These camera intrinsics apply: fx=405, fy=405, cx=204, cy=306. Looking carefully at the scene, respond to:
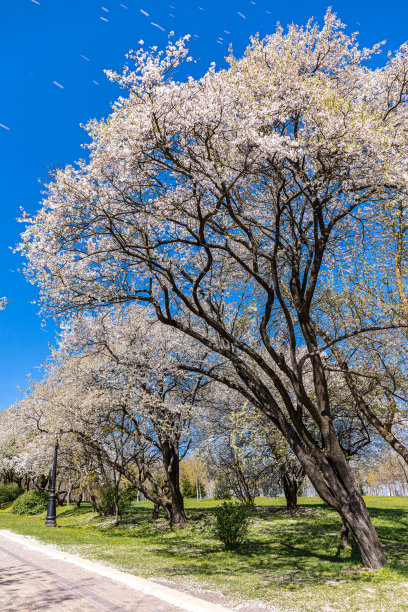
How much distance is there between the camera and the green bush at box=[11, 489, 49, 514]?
31.7 m

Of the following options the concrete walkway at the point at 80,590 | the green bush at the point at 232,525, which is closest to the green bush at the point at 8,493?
the concrete walkway at the point at 80,590

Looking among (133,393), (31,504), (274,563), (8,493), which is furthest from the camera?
(8,493)

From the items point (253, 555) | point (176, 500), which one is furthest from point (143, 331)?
point (253, 555)

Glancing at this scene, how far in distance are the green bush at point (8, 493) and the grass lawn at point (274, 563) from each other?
3145 cm

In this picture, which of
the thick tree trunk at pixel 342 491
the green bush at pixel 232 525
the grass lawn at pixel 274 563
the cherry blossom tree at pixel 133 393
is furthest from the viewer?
the cherry blossom tree at pixel 133 393

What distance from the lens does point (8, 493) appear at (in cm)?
→ 4316

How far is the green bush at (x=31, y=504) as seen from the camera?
31.7 meters

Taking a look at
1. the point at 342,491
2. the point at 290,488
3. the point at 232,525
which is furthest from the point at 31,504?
the point at 342,491

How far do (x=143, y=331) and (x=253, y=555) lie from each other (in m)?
9.32

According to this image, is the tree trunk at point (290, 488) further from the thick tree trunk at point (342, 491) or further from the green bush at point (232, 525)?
the thick tree trunk at point (342, 491)

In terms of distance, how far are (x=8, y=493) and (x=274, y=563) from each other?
42693 millimetres

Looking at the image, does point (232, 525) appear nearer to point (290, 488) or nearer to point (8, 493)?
point (290, 488)

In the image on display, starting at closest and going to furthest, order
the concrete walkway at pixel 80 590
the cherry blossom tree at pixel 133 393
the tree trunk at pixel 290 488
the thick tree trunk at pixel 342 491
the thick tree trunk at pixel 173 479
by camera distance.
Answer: the concrete walkway at pixel 80 590, the thick tree trunk at pixel 342 491, the cherry blossom tree at pixel 133 393, the thick tree trunk at pixel 173 479, the tree trunk at pixel 290 488

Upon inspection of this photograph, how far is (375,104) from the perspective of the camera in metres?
9.89
